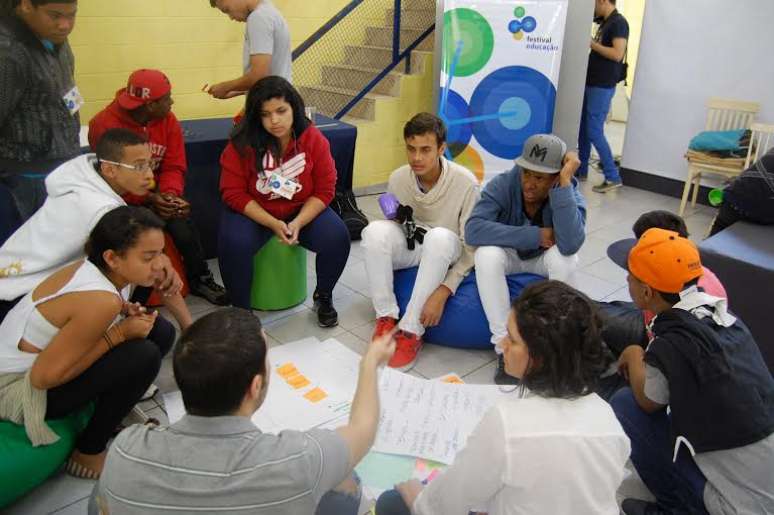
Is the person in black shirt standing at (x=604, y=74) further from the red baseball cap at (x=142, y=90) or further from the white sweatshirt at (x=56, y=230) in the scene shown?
the white sweatshirt at (x=56, y=230)

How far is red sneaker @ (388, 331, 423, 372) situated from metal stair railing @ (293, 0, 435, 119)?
2.61 m

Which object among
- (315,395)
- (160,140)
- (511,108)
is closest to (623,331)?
(315,395)

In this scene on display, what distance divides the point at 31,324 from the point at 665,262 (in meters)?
1.61

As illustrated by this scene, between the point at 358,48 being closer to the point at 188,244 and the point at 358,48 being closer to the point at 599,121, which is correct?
the point at 599,121

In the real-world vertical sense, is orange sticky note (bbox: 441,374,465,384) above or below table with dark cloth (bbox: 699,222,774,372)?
below

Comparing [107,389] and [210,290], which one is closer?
[107,389]

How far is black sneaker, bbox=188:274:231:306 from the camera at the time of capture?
9.42 ft

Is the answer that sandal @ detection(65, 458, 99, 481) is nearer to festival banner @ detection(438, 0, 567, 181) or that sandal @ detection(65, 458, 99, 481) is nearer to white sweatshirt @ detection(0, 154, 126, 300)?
white sweatshirt @ detection(0, 154, 126, 300)

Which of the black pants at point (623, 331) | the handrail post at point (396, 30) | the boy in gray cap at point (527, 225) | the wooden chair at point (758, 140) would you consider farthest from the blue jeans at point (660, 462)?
the handrail post at point (396, 30)

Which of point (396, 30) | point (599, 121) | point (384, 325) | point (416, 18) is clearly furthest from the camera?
point (416, 18)

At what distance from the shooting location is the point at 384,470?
5.90 ft

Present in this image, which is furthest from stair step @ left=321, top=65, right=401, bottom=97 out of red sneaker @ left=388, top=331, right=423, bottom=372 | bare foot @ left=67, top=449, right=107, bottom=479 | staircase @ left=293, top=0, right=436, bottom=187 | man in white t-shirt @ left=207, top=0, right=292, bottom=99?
bare foot @ left=67, top=449, right=107, bottom=479

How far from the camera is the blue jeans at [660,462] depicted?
1537mm

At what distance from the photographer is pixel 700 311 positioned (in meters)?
1.43
